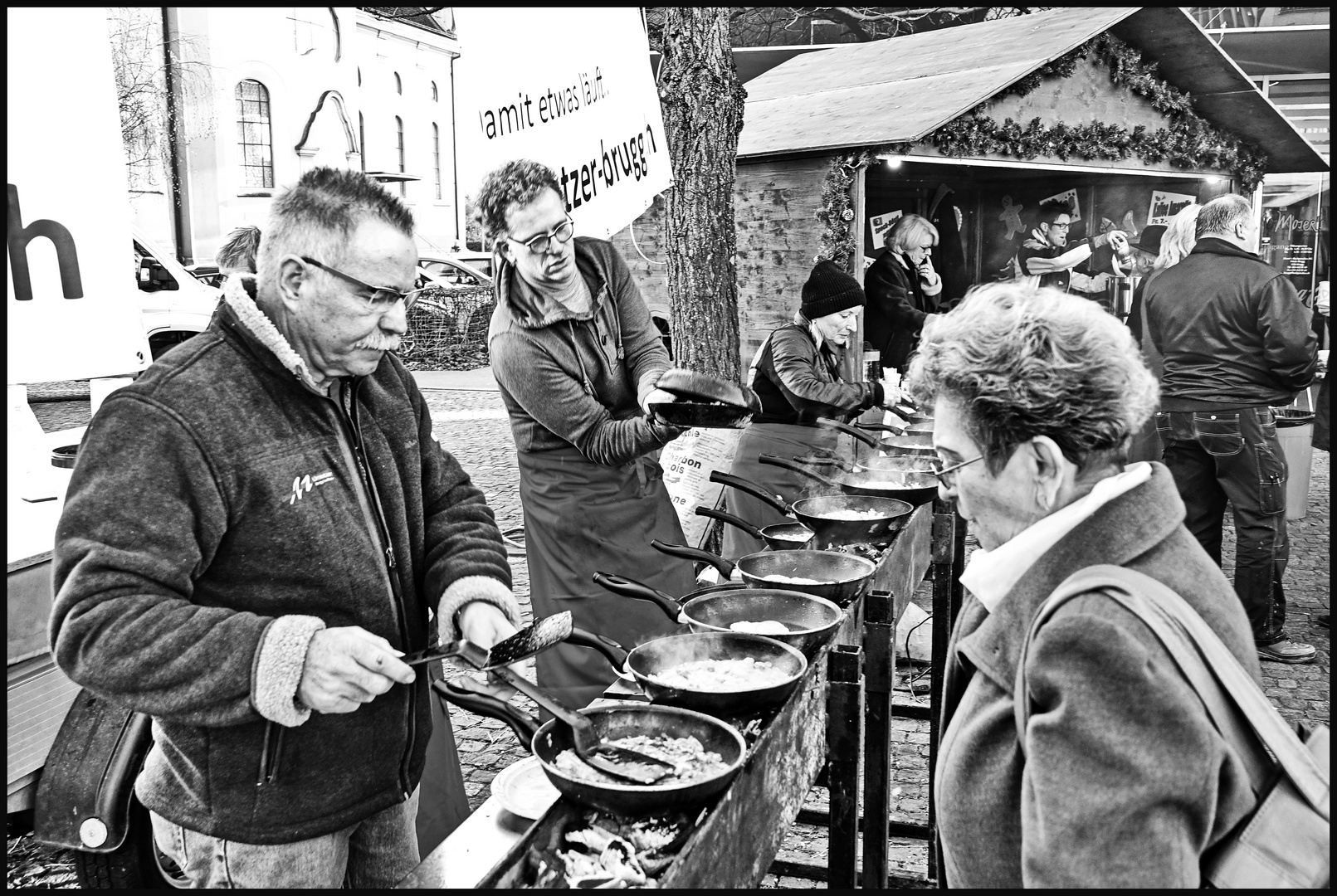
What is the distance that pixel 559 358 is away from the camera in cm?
341

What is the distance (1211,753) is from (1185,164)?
892 cm

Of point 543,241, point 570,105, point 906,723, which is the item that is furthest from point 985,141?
point 543,241

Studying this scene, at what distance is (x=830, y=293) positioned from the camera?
16.0 ft

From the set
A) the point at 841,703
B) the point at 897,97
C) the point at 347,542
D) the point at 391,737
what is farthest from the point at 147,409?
the point at 897,97

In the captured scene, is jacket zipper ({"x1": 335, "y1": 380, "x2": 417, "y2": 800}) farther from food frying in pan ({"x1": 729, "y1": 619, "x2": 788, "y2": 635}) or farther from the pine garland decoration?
the pine garland decoration

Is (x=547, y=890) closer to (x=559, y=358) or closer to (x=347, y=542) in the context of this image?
(x=347, y=542)

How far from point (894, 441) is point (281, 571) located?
3.53m

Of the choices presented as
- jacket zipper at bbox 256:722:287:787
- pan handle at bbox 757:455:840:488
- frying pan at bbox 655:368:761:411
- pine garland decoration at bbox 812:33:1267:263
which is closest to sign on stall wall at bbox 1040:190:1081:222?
pine garland decoration at bbox 812:33:1267:263

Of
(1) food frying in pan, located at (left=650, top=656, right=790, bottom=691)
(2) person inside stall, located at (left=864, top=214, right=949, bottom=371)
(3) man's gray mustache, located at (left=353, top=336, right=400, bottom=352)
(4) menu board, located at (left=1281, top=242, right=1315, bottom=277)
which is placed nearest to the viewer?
(3) man's gray mustache, located at (left=353, top=336, right=400, bottom=352)

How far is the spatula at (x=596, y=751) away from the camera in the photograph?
173 centimetres

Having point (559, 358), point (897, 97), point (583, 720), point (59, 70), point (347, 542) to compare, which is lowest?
point (583, 720)

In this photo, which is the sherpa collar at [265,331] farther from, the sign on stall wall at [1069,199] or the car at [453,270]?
the car at [453,270]

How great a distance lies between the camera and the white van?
10852 mm

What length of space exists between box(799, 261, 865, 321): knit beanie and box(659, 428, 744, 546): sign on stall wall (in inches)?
30.6
